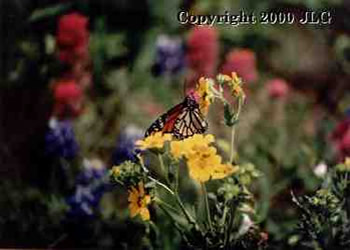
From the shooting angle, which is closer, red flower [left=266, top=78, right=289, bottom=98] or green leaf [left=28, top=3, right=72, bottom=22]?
green leaf [left=28, top=3, right=72, bottom=22]

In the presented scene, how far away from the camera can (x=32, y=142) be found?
1.76 meters

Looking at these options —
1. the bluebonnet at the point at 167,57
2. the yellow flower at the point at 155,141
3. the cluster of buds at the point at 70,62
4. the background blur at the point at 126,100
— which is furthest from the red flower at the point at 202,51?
the yellow flower at the point at 155,141

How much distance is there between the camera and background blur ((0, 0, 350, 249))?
1.56 meters

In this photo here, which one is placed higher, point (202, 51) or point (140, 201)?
point (202, 51)

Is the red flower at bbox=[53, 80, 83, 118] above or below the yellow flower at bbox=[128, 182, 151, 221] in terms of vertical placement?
above

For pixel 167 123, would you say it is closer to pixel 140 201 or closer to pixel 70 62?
pixel 140 201

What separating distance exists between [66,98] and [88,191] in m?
0.28

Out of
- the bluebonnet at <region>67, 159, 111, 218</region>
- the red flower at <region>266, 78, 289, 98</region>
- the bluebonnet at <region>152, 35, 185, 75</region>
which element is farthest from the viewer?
the bluebonnet at <region>152, 35, 185, 75</region>

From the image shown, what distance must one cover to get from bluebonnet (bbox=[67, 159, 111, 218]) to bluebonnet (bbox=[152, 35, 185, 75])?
0.44 meters

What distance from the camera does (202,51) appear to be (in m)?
1.82

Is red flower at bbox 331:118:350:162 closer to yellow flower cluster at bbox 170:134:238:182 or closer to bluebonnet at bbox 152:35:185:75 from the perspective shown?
bluebonnet at bbox 152:35:185:75

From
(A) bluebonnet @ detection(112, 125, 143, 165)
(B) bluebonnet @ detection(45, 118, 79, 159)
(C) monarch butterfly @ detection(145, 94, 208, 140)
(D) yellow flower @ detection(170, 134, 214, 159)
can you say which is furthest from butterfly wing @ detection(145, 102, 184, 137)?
(B) bluebonnet @ detection(45, 118, 79, 159)

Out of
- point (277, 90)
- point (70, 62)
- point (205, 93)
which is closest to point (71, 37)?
point (70, 62)

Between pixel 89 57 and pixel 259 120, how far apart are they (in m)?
0.41
